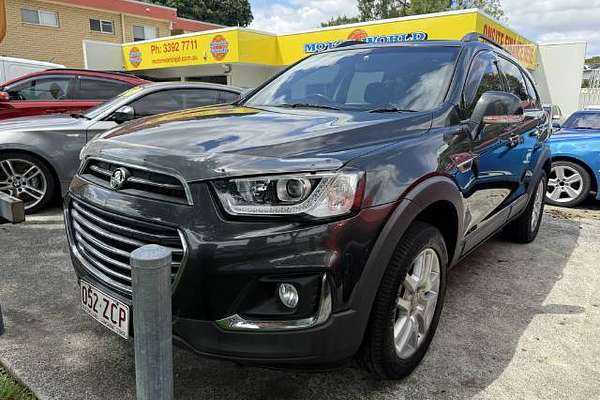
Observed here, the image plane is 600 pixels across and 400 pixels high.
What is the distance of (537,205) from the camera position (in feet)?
16.0

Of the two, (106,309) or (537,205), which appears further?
(537,205)

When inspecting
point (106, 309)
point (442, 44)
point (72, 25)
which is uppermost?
point (72, 25)

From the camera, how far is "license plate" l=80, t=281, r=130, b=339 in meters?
2.02

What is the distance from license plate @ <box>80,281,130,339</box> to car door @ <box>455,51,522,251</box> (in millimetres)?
1787

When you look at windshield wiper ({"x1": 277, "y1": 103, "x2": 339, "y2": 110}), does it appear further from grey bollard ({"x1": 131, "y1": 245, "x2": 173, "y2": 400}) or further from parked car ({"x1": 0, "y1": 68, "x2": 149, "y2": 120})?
parked car ({"x1": 0, "y1": 68, "x2": 149, "y2": 120})

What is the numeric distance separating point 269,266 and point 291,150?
505 mm

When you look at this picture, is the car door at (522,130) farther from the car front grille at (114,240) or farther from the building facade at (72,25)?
the building facade at (72,25)

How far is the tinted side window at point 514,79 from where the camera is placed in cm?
396

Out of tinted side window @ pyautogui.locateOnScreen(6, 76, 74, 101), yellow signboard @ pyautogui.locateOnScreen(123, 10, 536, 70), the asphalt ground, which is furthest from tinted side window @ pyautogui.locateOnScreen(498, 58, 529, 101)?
yellow signboard @ pyautogui.locateOnScreen(123, 10, 536, 70)

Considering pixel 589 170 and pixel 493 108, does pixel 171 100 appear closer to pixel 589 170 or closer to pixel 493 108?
pixel 493 108

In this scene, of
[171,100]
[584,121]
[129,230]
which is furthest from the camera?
[584,121]

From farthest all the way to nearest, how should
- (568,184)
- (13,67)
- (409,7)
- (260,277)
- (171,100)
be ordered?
1. (409,7)
2. (13,67)
3. (568,184)
4. (171,100)
5. (260,277)

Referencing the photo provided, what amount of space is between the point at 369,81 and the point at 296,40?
47.0ft

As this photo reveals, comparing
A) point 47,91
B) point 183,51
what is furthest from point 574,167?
point 183,51
